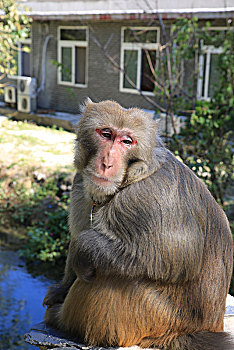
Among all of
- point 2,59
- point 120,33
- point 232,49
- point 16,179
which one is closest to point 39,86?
point 120,33

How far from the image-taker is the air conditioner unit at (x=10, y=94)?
578 inches

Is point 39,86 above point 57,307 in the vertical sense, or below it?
above

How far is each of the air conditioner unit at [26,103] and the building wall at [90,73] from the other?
2.58 feet

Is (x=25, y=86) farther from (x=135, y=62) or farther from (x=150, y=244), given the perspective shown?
(x=150, y=244)

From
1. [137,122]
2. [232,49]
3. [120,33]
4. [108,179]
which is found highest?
[120,33]

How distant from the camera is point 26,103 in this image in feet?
47.0

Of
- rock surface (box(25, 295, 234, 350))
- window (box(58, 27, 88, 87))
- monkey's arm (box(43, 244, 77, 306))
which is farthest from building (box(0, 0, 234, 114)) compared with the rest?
rock surface (box(25, 295, 234, 350))

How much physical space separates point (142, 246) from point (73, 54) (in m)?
12.7

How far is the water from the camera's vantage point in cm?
524

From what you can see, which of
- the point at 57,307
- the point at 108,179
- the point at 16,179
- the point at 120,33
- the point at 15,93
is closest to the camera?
the point at 108,179

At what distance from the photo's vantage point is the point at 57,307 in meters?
3.30

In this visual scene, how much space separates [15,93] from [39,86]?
1.00m

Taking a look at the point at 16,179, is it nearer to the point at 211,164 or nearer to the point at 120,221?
the point at 211,164

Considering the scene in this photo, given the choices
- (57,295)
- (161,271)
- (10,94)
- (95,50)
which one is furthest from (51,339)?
(10,94)
